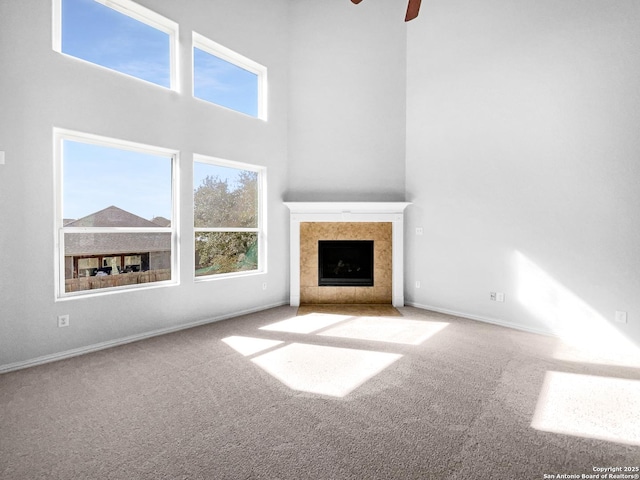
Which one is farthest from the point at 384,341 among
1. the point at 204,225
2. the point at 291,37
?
the point at 291,37

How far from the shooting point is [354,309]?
17.3 ft

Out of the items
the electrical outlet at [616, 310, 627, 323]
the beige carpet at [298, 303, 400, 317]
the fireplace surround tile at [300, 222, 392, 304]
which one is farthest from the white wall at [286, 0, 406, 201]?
the electrical outlet at [616, 310, 627, 323]

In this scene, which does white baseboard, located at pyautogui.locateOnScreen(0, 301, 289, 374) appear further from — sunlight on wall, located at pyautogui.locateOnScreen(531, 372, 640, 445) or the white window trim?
sunlight on wall, located at pyautogui.locateOnScreen(531, 372, 640, 445)

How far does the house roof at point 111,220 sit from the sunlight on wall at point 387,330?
254 centimetres

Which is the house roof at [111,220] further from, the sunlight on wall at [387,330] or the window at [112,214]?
the sunlight on wall at [387,330]

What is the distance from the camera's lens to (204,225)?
4.58m

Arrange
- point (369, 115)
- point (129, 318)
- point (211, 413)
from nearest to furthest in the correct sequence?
1. point (211, 413)
2. point (129, 318)
3. point (369, 115)

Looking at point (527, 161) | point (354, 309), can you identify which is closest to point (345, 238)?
point (354, 309)

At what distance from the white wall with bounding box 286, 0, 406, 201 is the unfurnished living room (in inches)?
1.4

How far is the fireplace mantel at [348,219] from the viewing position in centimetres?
539

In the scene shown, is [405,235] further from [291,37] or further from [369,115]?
[291,37]

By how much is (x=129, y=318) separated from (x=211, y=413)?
200cm

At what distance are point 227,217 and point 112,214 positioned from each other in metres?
1.50

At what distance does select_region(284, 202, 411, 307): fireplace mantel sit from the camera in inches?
212
